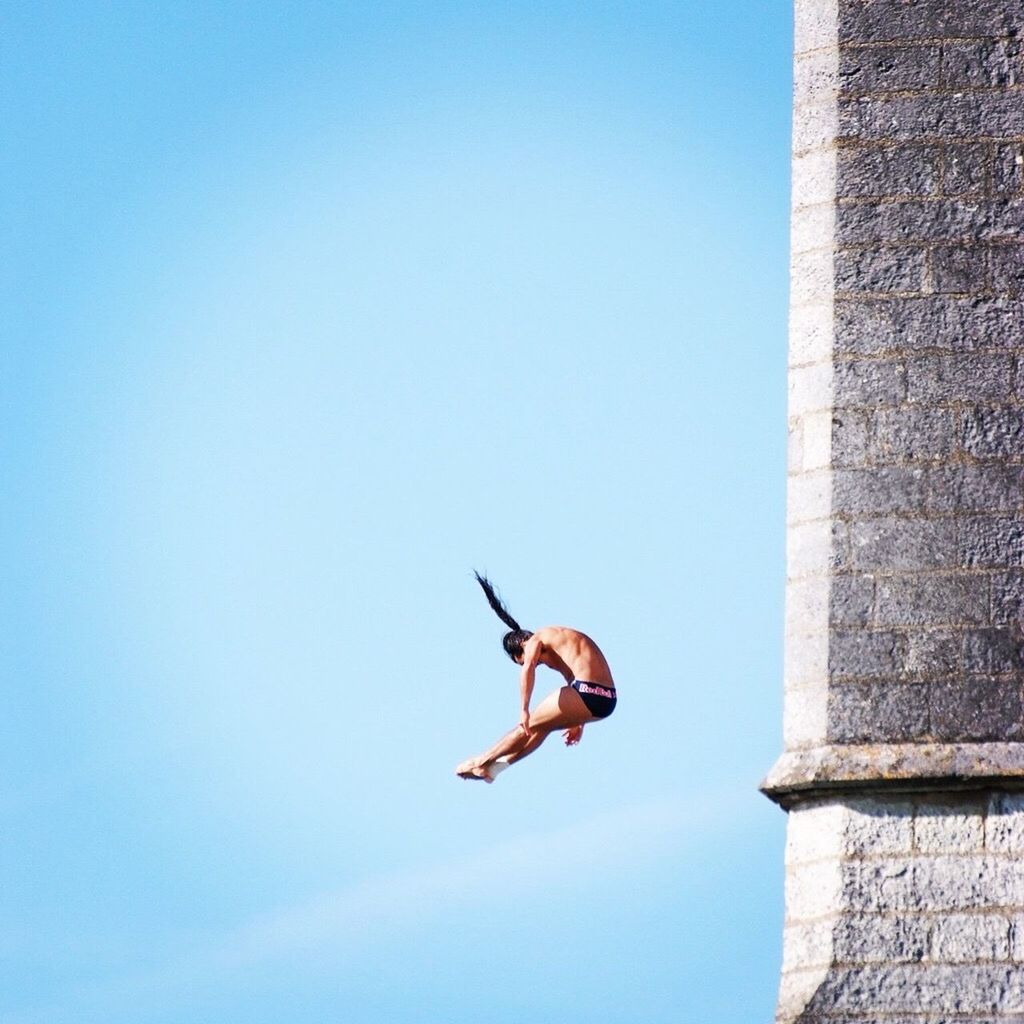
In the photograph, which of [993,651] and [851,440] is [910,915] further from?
[851,440]

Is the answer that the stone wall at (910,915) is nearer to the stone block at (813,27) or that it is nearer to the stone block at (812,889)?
the stone block at (812,889)

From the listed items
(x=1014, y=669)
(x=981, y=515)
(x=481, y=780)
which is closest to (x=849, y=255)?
(x=981, y=515)

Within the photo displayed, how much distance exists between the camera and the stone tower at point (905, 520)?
29.1ft

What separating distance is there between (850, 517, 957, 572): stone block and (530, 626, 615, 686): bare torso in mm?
1259

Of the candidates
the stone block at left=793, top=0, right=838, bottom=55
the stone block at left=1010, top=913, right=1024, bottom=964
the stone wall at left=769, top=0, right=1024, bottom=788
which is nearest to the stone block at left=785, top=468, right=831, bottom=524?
the stone wall at left=769, top=0, right=1024, bottom=788

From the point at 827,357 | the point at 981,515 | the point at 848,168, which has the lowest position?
the point at 981,515

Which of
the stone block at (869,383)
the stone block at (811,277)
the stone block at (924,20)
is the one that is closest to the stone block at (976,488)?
the stone block at (869,383)

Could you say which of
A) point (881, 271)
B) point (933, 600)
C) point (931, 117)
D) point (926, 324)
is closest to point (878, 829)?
point (933, 600)

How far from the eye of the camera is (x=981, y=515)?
9297 mm

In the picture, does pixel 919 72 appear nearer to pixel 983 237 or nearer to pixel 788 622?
pixel 983 237

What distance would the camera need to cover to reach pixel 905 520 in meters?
9.36

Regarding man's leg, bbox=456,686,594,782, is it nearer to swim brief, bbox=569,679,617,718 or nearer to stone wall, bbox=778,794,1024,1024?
swim brief, bbox=569,679,617,718

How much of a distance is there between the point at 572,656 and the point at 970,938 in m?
2.14

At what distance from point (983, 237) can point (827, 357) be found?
0.79 m
